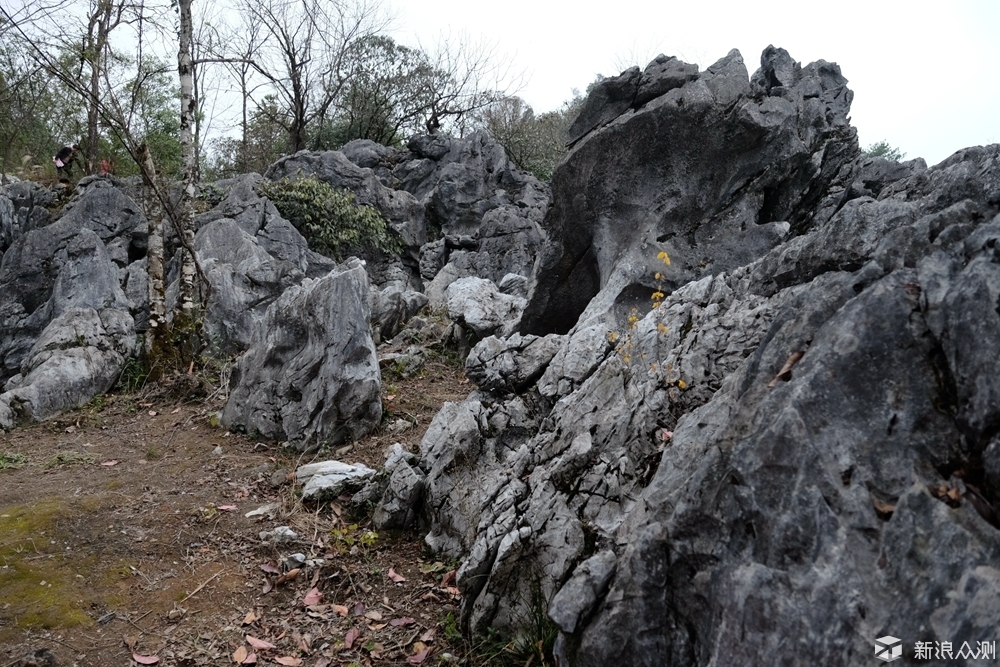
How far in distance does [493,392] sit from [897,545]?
4240 millimetres

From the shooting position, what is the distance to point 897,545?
2414 mm

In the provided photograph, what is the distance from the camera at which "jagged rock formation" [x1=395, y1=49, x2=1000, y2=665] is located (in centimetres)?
243

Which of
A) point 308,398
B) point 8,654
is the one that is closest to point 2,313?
point 308,398

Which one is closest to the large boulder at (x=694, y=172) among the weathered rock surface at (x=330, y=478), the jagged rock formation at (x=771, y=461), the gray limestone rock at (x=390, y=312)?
the jagged rock formation at (x=771, y=461)

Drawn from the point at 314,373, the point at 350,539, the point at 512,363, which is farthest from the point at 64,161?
the point at 350,539

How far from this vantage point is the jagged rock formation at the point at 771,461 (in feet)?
7.96

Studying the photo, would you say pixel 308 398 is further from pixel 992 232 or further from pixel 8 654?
pixel 992 232

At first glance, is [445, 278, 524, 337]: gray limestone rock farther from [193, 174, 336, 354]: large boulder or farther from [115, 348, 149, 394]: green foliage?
[115, 348, 149, 394]: green foliage

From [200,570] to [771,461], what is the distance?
4.41 m

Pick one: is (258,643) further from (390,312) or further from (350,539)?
(390,312)

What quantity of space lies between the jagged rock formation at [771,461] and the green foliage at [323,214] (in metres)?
10.7

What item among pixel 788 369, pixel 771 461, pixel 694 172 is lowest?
pixel 771 461

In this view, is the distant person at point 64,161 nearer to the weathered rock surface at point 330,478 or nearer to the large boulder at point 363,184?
the large boulder at point 363,184

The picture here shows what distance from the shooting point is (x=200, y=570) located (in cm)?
508
